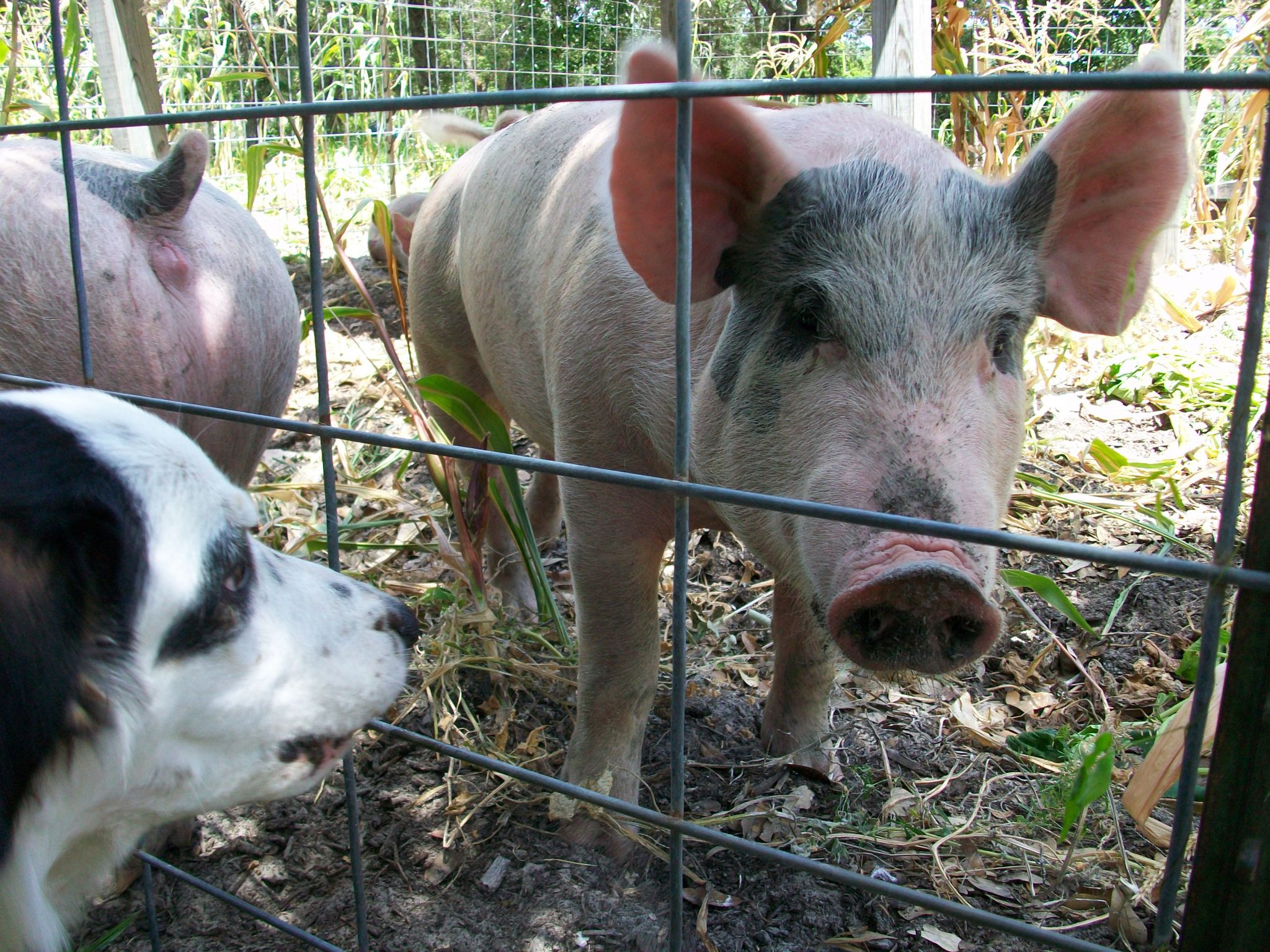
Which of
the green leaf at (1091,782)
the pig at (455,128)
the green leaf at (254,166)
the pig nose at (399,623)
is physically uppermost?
the pig at (455,128)

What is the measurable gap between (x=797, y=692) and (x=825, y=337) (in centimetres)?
122

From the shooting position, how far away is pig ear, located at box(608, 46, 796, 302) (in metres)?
1.49

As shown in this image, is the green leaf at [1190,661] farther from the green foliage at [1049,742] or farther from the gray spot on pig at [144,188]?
the gray spot on pig at [144,188]

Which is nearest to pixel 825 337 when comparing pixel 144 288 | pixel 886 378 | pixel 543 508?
pixel 886 378

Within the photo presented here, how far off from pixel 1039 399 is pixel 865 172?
10.5ft

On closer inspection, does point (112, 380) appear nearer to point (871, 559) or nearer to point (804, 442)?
point (804, 442)

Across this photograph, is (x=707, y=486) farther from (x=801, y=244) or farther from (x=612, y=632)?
(x=612, y=632)

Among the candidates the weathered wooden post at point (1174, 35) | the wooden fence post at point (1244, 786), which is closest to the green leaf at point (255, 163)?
the wooden fence post at point (1244, 786)

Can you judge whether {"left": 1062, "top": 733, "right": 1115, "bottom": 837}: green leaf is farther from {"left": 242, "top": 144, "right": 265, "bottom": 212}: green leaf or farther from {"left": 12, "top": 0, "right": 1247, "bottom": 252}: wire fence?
{"left": 12, "top": 0, "right": 1247, "bottom": 252}: wire fence

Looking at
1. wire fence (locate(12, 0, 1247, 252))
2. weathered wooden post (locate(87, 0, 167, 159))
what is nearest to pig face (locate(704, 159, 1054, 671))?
weathered wooden post (locate(87, 0, 167, 159))

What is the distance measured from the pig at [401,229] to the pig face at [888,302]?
2601mm

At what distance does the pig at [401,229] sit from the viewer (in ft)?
14.2

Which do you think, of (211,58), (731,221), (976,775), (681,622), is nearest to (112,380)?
(731,221)

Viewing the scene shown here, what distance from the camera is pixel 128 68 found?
4816 millimetres
